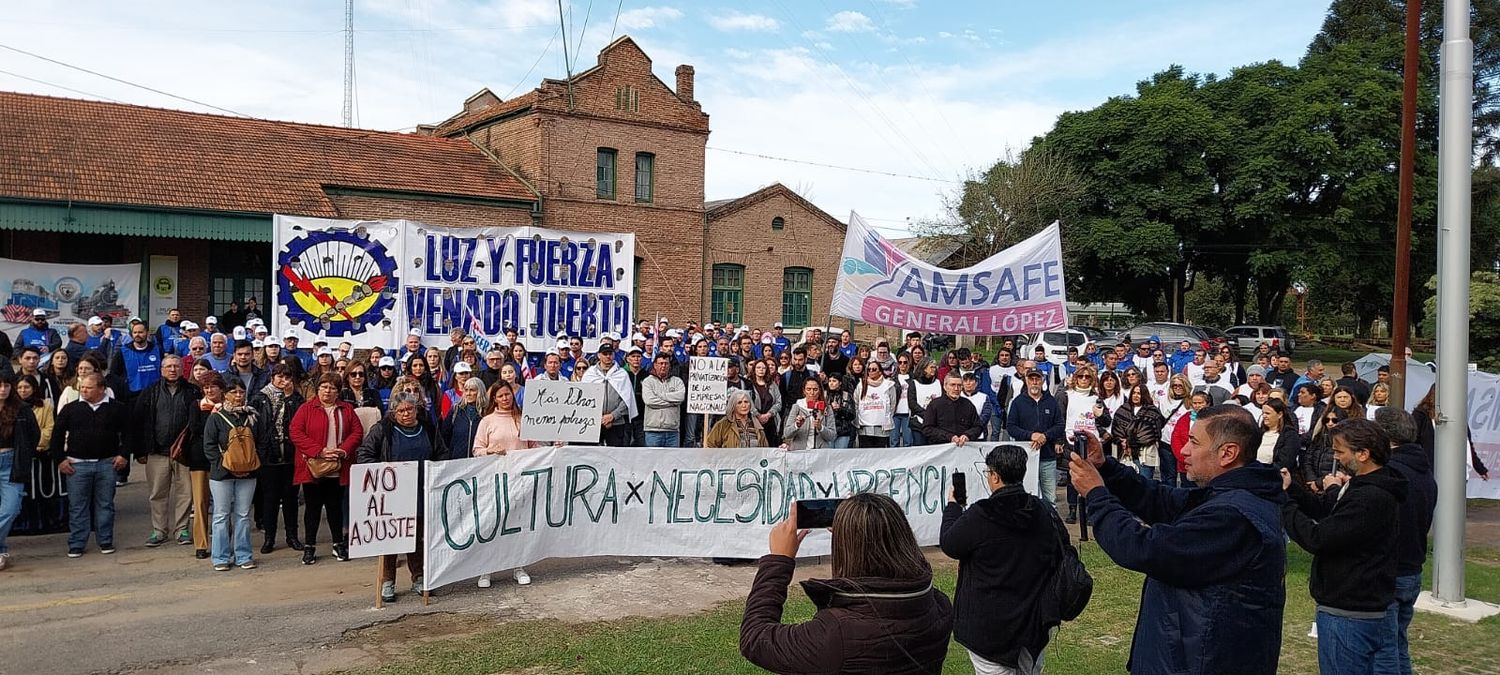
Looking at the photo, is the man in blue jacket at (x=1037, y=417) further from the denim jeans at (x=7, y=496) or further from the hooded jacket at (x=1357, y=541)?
the denim jeans at (x=7, y=496)

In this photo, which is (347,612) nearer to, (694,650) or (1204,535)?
(694,650)

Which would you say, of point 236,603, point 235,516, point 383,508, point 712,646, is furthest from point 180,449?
point 712,646

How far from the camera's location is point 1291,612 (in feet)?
24.9

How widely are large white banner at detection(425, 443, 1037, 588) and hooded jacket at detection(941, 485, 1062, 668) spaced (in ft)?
→ 15.6

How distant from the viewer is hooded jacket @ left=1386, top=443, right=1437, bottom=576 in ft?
16.2

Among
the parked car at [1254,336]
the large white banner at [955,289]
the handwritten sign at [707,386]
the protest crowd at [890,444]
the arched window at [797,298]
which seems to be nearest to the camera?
the protest crowd at [890,444]

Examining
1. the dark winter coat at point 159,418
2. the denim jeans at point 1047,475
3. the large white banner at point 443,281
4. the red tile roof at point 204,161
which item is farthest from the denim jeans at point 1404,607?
the red tile roof at point 204,161

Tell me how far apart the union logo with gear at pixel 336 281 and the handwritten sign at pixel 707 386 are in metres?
4.73

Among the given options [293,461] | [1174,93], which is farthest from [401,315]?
[1174,93]

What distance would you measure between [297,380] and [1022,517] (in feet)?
Result: 25.9

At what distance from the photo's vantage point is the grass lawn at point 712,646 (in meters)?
6.06

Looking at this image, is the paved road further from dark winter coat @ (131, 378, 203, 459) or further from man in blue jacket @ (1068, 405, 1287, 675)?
man in blue jacket @ (1068, 405, 1287, 675)

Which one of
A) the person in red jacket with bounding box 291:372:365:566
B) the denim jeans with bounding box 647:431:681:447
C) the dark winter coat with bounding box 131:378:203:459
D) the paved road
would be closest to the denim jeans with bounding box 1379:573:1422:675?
the paved road

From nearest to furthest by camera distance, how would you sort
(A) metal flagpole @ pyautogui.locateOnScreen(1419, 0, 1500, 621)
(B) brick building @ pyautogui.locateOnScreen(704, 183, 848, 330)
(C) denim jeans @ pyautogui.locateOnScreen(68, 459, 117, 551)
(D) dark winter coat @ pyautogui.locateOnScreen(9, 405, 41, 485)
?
1. (A) metal flagpole @ pyautogui.locateOnScreen(1419, 0, 1500, 621)
2. (D) dark winter coat @ pyautogui.locateOnScreen(9, 405, 41, 485)
3. (C) denim jeans @ pyautogui.locateOnScreen(68, 459, 117, 551)
4. (B) brick building @ pyautogui.locateOnScreen(704, 183, 848, 330)
